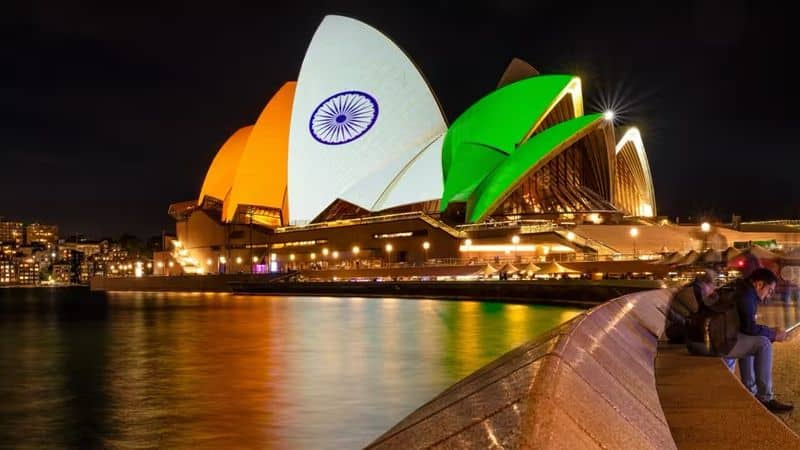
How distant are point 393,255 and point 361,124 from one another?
11.3 m

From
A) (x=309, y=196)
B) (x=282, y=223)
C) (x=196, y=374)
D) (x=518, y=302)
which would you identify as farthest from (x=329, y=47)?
(x=196, y=374)

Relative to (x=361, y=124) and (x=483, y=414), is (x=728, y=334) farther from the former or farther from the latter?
(x=361, y=124)

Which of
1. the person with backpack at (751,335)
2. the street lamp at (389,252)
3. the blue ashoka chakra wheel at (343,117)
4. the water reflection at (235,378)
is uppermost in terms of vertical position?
the blue ashoka chakra wheel at (343,117)

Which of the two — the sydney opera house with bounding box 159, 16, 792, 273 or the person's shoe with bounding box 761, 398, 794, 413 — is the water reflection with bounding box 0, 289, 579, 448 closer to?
the person's shoe with bounding box 761, 398, 794, 413

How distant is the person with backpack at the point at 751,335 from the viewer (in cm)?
578

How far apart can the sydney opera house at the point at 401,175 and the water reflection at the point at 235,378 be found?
91.6ft

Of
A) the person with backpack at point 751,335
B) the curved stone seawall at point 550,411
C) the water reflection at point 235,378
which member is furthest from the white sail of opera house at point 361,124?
the curved stone seawall at point 550,411

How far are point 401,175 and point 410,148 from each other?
230 centimetres

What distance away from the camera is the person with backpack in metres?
5.78

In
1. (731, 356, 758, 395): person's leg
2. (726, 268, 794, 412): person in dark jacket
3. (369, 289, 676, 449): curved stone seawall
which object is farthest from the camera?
(731, 356, 758, 395): person's leg

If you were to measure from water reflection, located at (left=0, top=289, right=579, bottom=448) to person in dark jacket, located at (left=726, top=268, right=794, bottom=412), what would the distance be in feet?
11.8

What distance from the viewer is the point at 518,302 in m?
37.2

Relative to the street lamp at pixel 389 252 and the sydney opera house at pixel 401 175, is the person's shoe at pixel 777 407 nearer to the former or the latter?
the sydney opera house at pixel 401 175

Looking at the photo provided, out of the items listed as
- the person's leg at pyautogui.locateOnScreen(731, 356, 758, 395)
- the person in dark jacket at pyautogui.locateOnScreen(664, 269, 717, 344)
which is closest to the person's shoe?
the person's leg at pyautogui.locateOnScreen(731, 356, 758, 395)
